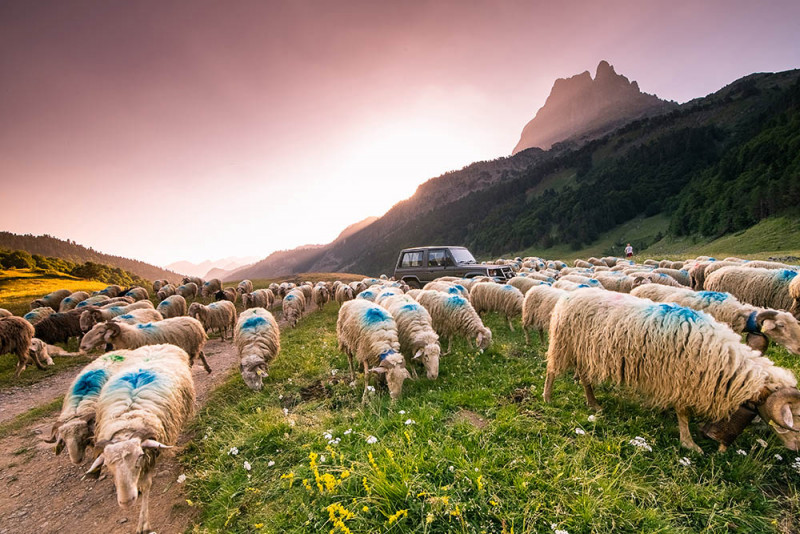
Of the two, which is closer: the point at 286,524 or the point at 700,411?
the point at 286,524

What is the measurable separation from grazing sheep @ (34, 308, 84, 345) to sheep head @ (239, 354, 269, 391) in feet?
41.4

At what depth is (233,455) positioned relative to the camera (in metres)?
4.61

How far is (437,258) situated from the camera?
55.0ft

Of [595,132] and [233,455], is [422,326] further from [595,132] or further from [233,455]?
[595,132]

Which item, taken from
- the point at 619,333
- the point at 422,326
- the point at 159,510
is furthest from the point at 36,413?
the point at 619,333

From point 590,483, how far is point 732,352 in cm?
272

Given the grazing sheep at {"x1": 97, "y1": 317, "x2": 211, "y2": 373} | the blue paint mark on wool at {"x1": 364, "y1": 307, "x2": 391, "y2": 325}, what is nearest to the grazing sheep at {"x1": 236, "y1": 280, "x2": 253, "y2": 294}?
the grazing sheep at {"x1": 97, "y1": 317, "x2": 211, "y2": 373}

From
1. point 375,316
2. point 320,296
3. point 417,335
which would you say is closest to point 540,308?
point 417,335

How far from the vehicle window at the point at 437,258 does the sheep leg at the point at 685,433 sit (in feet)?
41.8

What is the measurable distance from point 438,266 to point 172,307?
1445 cm

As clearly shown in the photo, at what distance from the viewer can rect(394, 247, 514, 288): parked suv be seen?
51.6ft

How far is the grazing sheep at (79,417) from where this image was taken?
444 cm

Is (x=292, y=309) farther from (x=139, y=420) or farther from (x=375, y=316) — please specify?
(x=139, y=420)

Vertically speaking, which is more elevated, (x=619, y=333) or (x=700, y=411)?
(x=619, y=333)
